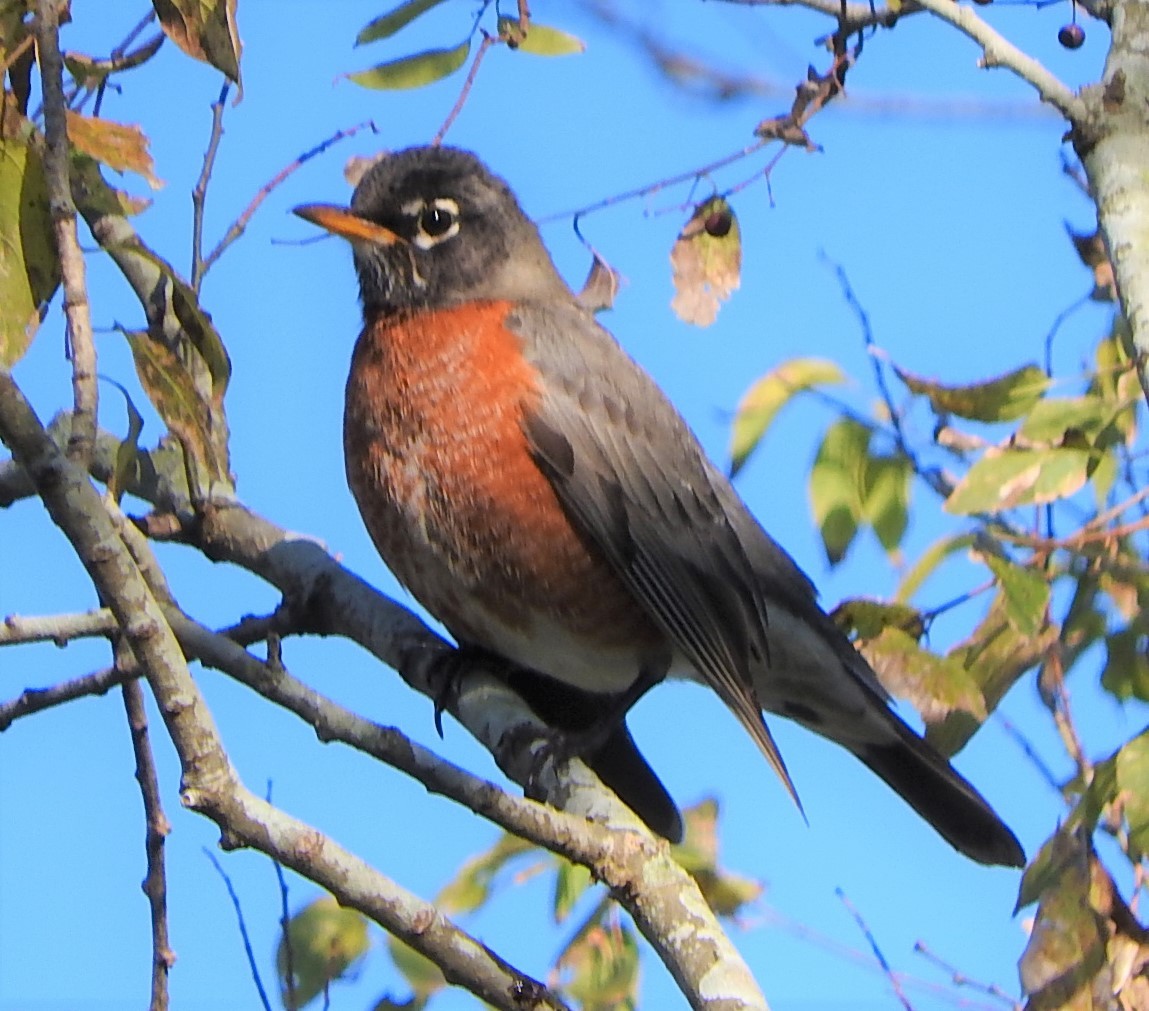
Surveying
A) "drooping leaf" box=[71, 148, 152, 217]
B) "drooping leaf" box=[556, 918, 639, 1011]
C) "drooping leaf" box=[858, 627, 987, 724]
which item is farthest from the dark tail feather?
"drooping leaf" box=[71, 148, 152, 217]

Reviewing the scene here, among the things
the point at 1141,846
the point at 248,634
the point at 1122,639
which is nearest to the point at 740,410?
the point at 1122,639

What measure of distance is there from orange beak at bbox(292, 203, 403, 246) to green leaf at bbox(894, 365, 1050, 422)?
1.70 m

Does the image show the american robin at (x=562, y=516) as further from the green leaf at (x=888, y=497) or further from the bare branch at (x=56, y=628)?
the bare branch at (x=56, y=628)

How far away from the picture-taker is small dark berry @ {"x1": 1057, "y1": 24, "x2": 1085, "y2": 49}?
354 cm

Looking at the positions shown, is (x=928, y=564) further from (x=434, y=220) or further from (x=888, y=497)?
(x=434, y=220)

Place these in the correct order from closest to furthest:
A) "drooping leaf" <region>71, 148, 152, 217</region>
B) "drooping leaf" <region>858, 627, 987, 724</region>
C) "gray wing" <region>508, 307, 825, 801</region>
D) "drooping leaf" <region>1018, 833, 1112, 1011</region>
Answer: "drooping leaf" <region>71, 148, 152, 217</region> < "drooping leaf" <region>1018, 833, 1112, 1011</region> < "drooping leaf" <region>858, 627, 987, 724</region> < "gray wing" <region>508, 307, 825, 801</region>

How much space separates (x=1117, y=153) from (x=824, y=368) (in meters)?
1.15

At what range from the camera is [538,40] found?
321cm

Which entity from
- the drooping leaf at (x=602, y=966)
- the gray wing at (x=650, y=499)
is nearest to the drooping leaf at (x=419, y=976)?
the drooping leaf at (x=602, y=966)

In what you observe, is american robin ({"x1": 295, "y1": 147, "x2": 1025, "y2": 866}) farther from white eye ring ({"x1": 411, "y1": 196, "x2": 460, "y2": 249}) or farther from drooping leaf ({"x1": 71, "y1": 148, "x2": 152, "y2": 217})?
drooping leaf ({"x1": 71, "y1": 148, "x2": 152, "y2": 217})

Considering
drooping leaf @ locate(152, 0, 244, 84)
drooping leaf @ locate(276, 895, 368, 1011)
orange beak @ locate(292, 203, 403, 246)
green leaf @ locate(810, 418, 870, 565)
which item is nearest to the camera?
drooping leaf @ locate(152, 0, 244, 84)

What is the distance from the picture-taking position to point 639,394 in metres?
4.10

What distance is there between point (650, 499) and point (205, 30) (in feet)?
6.21

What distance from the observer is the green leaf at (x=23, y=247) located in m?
2.27
